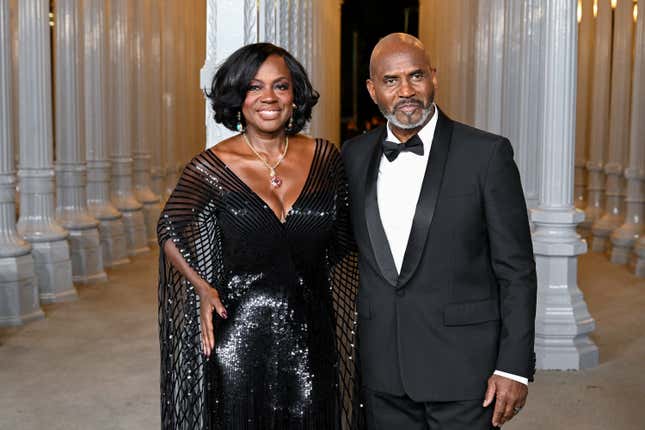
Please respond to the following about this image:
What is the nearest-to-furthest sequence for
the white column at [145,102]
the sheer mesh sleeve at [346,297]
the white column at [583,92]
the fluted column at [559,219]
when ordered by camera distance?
1. the sheer mesh sleeve at [346,297]
2. the fluted column at [559,219]
3. the white column at [145,102]
4. the white column at [583,92]

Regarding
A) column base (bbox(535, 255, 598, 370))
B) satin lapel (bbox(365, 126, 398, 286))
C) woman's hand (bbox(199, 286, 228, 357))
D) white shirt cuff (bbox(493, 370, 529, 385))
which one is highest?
satin lapel (bbox(365, 126, 398, 286))

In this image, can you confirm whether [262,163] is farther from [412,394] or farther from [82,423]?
[82,423]

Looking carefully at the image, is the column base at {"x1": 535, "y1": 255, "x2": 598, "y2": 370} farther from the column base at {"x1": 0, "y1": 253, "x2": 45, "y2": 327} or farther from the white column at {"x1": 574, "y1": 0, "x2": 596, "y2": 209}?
the white column at {"x1": 574, "y1": 0, "x2": 596, "y2": 209}

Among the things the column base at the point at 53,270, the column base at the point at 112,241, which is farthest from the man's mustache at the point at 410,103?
the column base at the point at 112,241

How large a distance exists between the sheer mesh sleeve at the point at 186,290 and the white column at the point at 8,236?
5617mm

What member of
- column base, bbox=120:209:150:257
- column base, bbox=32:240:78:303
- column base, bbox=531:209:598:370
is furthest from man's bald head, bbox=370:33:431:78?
column base, bbox=120:209:150:257

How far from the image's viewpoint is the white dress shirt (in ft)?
9.47

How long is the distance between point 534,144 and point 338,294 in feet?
19.8

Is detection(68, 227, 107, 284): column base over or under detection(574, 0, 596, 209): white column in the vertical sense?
under

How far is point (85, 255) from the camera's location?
36.1 ft

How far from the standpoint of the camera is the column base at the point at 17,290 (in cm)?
861

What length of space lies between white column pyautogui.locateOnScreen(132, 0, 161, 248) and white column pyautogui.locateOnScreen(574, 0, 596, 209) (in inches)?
267

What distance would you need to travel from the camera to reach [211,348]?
3080 millimetres

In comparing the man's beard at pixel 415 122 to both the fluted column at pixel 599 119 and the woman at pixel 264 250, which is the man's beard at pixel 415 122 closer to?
the woman at pixel 264 250
